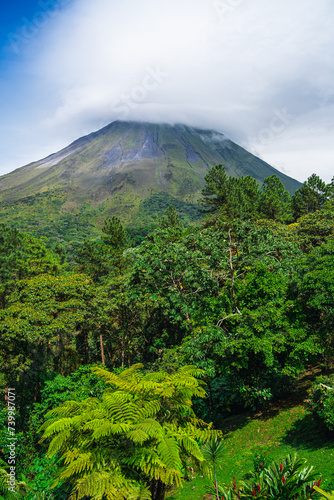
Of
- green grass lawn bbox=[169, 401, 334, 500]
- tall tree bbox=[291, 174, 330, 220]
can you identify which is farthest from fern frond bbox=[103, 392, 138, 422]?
tall tree bbox=[291, 174, 330, 220]

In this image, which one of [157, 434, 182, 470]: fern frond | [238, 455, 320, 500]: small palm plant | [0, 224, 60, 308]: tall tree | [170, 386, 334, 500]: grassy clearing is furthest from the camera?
[0, 224, 60, 308]: tall tree

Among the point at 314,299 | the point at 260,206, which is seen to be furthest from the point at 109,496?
the point at 260,206

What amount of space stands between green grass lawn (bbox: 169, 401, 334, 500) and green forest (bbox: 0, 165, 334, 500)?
0.22 feet

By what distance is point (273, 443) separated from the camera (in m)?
9.27

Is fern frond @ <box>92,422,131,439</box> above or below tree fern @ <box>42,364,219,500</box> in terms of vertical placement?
above

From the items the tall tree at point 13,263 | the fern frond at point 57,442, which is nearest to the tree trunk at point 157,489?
the fern frond at point 57,442

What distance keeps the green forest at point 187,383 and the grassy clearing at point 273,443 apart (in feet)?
0.22

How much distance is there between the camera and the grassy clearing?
7320 millimetres

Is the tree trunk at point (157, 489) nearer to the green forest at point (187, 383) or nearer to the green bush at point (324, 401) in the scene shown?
the green forest at point (187, 383)

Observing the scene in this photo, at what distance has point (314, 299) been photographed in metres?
9.11

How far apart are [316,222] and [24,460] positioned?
1069 inches

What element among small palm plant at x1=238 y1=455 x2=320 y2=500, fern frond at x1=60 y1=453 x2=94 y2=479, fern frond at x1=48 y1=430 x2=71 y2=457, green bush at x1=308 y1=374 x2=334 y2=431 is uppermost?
fern frond at x1=48 y1=430 x2=71 y2=457

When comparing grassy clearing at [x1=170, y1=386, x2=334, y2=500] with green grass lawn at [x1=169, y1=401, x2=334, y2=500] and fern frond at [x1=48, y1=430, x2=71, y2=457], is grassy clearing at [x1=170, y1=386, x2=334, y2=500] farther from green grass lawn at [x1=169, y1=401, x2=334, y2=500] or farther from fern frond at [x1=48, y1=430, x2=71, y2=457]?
fern frond at [x1=48, y1=430, x2=71, y2=457]

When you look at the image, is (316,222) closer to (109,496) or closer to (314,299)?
(314,299)
